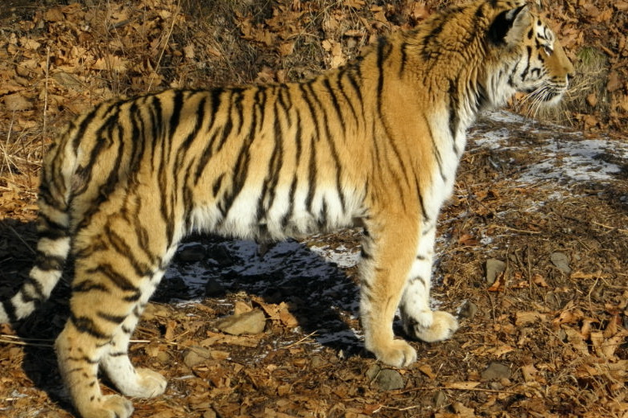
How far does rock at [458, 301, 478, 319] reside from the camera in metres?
4.93

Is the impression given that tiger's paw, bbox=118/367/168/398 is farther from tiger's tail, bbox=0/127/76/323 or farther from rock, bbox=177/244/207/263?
rock, bbox=177/244/207/263

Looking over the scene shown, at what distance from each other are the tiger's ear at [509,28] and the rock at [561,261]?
1.56 m

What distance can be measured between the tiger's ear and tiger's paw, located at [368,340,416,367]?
6.04 ft

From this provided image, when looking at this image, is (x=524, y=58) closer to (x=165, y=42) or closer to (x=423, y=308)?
(x=423, y=308)

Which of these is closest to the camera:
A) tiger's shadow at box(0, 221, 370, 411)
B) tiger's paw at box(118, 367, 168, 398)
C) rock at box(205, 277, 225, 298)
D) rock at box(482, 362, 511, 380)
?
tiger's paw at box(118, 367, 168, 398)

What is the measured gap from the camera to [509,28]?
4.38 m

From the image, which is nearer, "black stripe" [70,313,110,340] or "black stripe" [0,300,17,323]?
"black stripe" [70,313,110,340]

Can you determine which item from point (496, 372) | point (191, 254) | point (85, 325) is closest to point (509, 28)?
point (496, 372)

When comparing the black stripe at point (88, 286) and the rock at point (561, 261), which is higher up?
the black stripe at point (88, 286)

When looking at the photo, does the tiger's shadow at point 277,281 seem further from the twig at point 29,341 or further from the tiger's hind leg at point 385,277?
the twig at point 29,341

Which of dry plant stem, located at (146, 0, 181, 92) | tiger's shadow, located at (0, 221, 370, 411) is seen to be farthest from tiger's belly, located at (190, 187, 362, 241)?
dry plant stem, located at (146, 0, 181, 92)

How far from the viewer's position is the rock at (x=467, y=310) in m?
4.93

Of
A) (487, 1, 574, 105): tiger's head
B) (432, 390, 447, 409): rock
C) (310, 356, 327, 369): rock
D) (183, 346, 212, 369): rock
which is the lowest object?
(183, 346, 212, 369): rock

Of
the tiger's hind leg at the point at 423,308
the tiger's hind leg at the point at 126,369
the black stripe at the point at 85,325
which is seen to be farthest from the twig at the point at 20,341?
the tiger's hind leg at the point at 423,308
